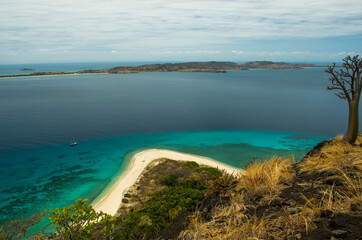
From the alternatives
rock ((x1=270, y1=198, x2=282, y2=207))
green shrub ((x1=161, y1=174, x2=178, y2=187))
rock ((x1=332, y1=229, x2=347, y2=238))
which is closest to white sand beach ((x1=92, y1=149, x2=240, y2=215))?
green shrub ((x1=161, y1=174, x2=178, y2=187))

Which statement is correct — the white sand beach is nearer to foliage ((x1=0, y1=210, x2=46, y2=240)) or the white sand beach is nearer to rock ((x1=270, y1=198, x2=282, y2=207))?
rock ((x1=270, y1=198, x2=282, y2=207))

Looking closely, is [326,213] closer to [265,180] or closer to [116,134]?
[265,180]

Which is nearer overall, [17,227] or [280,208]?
[280,208]

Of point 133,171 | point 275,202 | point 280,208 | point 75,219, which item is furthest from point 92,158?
point 280,208

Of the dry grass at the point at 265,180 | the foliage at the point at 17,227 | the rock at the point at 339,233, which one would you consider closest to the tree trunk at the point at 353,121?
the dry grass at the point at 265,180

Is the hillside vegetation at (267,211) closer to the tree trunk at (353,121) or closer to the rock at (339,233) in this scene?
the rock at (339,233)

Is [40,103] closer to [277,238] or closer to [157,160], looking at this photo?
[157,160]

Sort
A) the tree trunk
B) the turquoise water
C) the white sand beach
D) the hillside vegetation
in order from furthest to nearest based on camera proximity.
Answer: the turquoise water < the white sand beach < the tree trunk < the hillside vegetation

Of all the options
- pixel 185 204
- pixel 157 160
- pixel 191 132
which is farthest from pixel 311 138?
pixel 185 204
